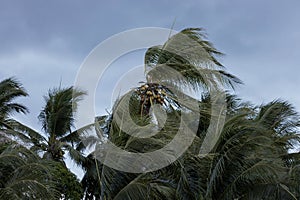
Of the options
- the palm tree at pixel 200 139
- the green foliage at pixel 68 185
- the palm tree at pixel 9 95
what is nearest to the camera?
the palm tree at pixel 200 139

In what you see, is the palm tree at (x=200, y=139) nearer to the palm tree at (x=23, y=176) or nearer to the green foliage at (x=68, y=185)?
the palm tree at (x=23, y=176)

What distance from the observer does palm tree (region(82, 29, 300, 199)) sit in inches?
402

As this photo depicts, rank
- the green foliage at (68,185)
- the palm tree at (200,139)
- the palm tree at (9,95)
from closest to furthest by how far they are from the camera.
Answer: the palm tree at (200,139), the green foliage at (68,185), the palm tree at (9,95)

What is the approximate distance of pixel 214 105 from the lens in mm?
12594

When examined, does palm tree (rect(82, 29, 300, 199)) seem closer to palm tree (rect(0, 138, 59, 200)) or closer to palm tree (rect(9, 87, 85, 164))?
palm tree (rect(0, 138, 59, 200))

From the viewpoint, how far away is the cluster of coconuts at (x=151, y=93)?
13.3 m

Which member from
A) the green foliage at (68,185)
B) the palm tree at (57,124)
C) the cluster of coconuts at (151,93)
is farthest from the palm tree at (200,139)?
the palm tree at (57,124)

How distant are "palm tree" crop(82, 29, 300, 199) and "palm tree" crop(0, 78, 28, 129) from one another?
3854 millimetres

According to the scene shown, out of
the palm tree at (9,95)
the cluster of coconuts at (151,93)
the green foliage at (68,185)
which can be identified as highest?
the palm tree at (9,95)

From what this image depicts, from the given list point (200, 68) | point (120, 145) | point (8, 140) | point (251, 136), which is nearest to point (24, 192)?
point (120, 145)

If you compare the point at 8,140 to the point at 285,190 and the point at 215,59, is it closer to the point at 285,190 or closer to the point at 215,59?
the point at 215,59

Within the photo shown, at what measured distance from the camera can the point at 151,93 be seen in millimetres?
13375

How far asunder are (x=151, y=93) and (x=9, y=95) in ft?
17.6

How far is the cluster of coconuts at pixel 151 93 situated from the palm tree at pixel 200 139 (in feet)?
0.09
